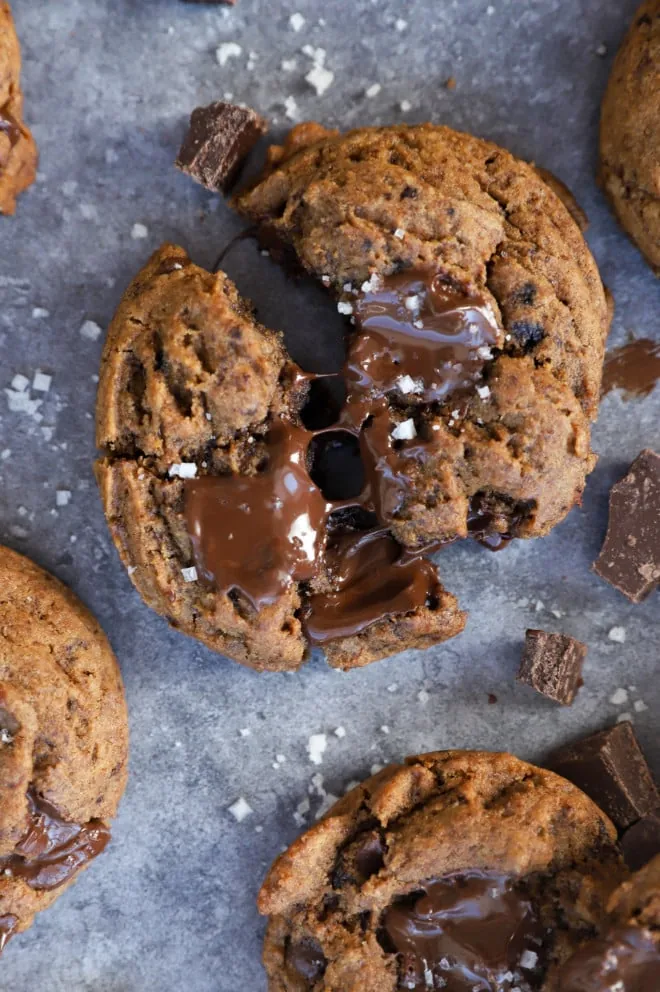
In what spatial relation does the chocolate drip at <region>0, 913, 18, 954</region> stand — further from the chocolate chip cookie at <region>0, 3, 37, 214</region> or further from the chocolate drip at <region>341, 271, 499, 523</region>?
the chocolate chip cookie at <region>0, 3, 37, 214</region>

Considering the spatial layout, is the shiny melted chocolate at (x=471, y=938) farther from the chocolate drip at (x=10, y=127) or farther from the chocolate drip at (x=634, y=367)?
the chocolate drip at (x=10, y=127)

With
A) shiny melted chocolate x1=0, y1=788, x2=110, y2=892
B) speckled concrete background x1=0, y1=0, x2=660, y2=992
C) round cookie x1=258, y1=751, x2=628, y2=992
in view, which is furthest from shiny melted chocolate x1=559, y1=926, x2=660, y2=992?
shiny melted chocolate x1=0, y1=788, x2=110, y2=892

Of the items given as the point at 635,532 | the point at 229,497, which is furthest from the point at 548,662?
the point at 229,497

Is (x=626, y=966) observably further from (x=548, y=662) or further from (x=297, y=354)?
(x=297, y=354)

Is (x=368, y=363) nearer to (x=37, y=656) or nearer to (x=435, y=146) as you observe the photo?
(x=435, y=146)

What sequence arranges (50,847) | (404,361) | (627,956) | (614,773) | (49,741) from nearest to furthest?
(627,956) → (404,361) → (49,741) → (50,847) → (614,773)

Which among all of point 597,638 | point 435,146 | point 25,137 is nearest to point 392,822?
point 597,638

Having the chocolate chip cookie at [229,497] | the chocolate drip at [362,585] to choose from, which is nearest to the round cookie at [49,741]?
the chocolate chip cookie at [229,497]
